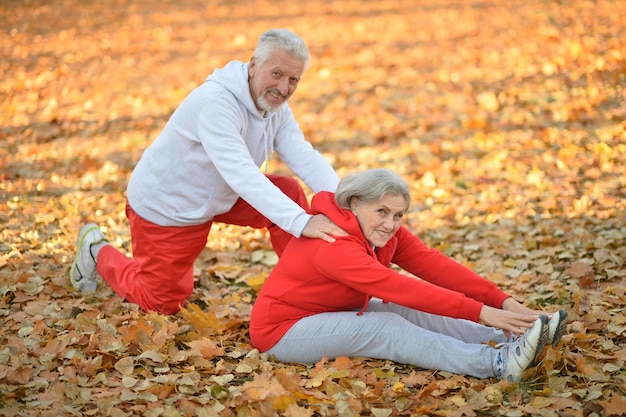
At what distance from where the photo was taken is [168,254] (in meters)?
4.24

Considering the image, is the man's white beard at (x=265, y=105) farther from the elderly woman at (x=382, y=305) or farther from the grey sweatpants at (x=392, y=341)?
the grey sweatpants at (x=392, y=341)

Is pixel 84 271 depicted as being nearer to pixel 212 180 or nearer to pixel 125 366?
pixel 212 180

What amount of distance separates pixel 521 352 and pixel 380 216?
90cm

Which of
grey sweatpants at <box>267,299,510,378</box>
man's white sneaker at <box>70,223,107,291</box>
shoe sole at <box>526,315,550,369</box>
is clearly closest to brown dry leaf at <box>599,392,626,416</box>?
shoe sole at <box>526,315,550,369</box>

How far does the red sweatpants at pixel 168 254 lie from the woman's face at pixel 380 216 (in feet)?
2.76

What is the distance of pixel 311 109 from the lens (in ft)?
29.1

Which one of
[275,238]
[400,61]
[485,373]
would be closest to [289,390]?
[485,373]

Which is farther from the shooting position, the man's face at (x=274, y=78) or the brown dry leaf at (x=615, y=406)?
the man's face at (x=274, y=78)

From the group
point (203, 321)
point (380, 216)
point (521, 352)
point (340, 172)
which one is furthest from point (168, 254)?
point (340, 172)

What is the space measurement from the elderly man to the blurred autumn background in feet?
0.85

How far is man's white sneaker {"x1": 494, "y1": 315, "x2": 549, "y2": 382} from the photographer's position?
311 centimetres

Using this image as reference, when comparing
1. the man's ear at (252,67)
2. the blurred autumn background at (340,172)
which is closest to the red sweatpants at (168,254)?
the blurred autumn background at (340,172)

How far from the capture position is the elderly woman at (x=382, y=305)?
3258 millimetres

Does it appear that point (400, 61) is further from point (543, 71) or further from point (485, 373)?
point (485, 373)
